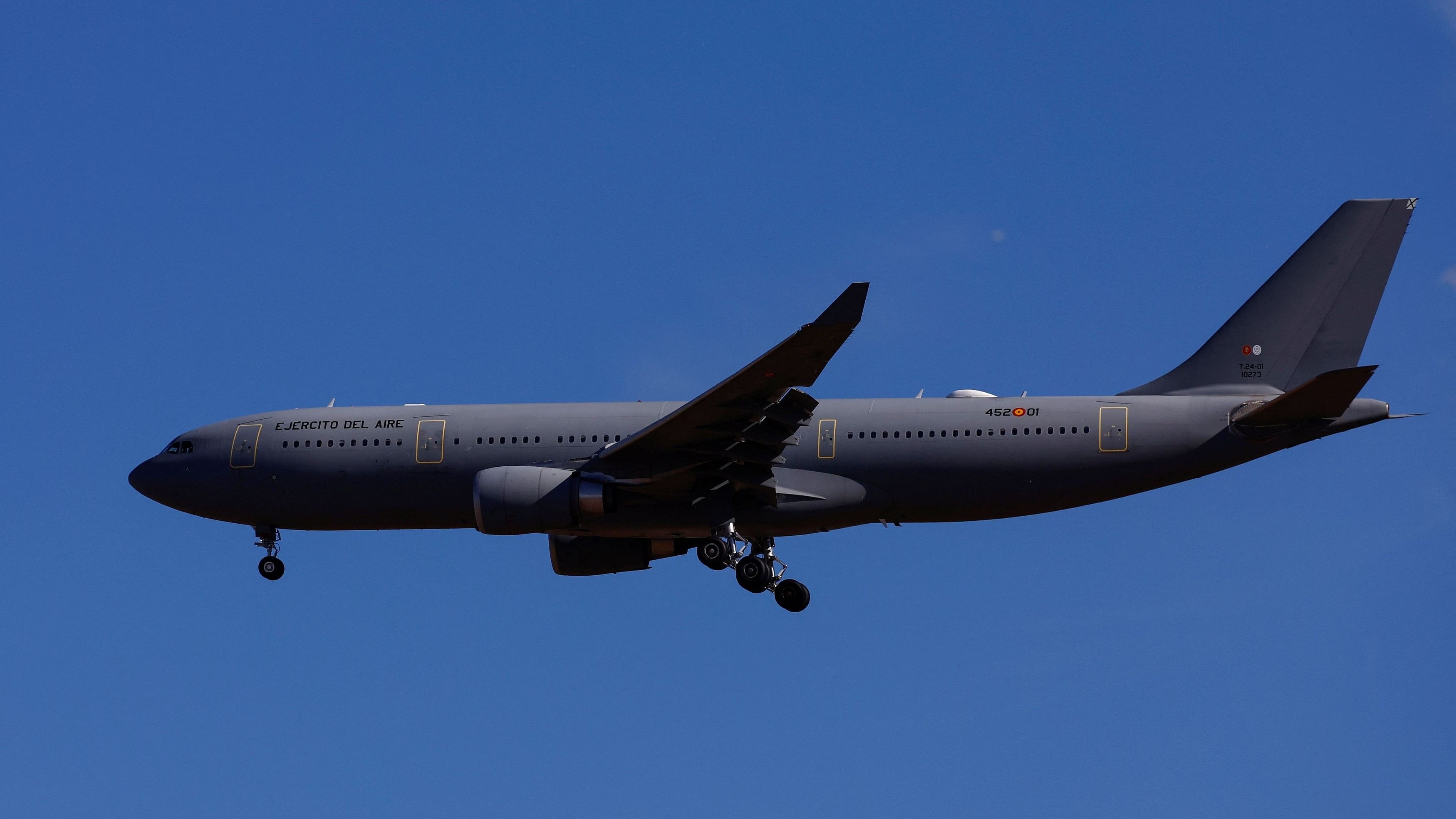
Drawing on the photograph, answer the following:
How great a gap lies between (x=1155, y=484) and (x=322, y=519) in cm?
1555

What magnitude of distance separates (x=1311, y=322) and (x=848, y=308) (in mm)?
10272

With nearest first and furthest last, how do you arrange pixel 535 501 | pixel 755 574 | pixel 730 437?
1. pixel 730 437
2. pixel 535 501
3. pixel 755 574

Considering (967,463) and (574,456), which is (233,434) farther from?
(967,463)

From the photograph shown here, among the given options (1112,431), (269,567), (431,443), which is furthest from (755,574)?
(269,567)

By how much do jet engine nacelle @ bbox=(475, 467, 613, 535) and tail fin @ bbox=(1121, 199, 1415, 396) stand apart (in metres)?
9.97

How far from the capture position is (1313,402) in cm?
2562

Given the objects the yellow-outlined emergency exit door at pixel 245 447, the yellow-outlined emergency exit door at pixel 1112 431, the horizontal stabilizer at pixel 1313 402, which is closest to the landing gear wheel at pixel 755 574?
the yellow-outlined emergency exit door at pixel 1112 431

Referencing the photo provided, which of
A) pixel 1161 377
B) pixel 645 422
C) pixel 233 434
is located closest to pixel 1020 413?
pixel 1161 377

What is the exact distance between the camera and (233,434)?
102 feet

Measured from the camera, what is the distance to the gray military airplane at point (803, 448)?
2667 centimetres

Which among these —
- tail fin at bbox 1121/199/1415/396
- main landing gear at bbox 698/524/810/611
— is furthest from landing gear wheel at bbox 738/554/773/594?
tail fin at bbox 1121/199/1415/396

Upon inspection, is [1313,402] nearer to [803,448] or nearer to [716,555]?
[803,448]

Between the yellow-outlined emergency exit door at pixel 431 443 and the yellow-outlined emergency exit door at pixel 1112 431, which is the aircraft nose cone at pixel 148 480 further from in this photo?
the yellow-outlined emergency exit door at pixel 1112 431

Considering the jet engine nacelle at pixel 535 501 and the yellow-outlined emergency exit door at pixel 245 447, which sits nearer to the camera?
the jet engine nacelle at pixel 535 501
